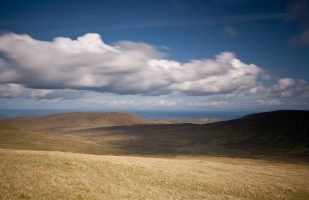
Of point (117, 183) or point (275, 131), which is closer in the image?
point (117, 183)

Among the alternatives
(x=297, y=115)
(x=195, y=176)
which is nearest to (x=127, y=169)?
(x=195, y=176)

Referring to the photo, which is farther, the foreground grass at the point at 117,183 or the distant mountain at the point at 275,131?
the distant mountain at the point at 275,131

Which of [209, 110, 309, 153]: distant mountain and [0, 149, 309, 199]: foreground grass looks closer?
[0, 149, 309, 199]: foreground grass

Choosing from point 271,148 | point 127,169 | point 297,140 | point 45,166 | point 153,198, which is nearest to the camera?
point 153,198

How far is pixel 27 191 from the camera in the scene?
16.5 metres

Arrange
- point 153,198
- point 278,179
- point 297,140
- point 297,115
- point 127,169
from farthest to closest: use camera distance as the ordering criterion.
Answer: point 297,115 → point 297,140 → point 278,179 → point 127,169 → point 153,198

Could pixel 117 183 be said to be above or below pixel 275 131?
above

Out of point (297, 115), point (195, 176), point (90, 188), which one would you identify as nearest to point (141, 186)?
point (90, 188)

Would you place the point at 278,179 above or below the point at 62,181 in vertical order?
below

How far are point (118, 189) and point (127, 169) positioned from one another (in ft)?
27.1

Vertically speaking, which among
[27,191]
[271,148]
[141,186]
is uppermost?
[27,191]

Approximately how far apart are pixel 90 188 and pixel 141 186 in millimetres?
5063

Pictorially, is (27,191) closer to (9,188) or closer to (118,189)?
(9,188)

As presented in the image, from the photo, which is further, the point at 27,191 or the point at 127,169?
the point at 127,169
